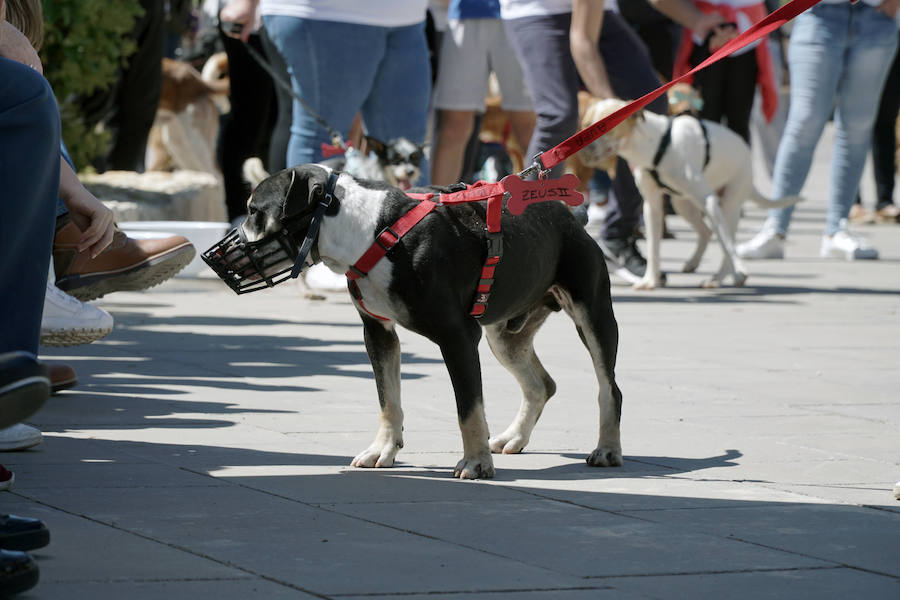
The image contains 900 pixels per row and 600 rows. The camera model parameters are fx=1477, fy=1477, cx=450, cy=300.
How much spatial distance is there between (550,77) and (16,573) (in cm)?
621

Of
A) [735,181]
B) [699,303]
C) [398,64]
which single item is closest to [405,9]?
[398,64]

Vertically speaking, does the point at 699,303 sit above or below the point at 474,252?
below

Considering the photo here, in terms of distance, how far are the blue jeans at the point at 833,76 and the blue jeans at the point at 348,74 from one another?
346cm

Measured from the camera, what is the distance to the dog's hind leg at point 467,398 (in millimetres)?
3791

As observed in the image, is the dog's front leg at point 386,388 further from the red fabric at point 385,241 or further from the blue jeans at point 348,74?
the blue jeans at point 348,74

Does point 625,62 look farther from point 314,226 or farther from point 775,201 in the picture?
point 314,226

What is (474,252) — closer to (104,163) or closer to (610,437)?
(610,437)

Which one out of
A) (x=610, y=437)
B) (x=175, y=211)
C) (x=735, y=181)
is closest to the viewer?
(x=610, y=437)

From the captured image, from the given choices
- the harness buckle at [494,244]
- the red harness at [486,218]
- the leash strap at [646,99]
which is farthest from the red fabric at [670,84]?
the harness buckle at [494,244]

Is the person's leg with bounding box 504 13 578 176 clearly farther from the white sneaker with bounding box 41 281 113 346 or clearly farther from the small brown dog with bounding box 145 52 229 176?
the small brown dog with bounding box 145 52 229 176

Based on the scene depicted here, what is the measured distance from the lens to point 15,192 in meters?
3.03

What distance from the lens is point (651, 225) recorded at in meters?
9.09

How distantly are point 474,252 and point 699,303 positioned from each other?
4.73 meters

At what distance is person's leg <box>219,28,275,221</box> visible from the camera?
9859 millimetres
